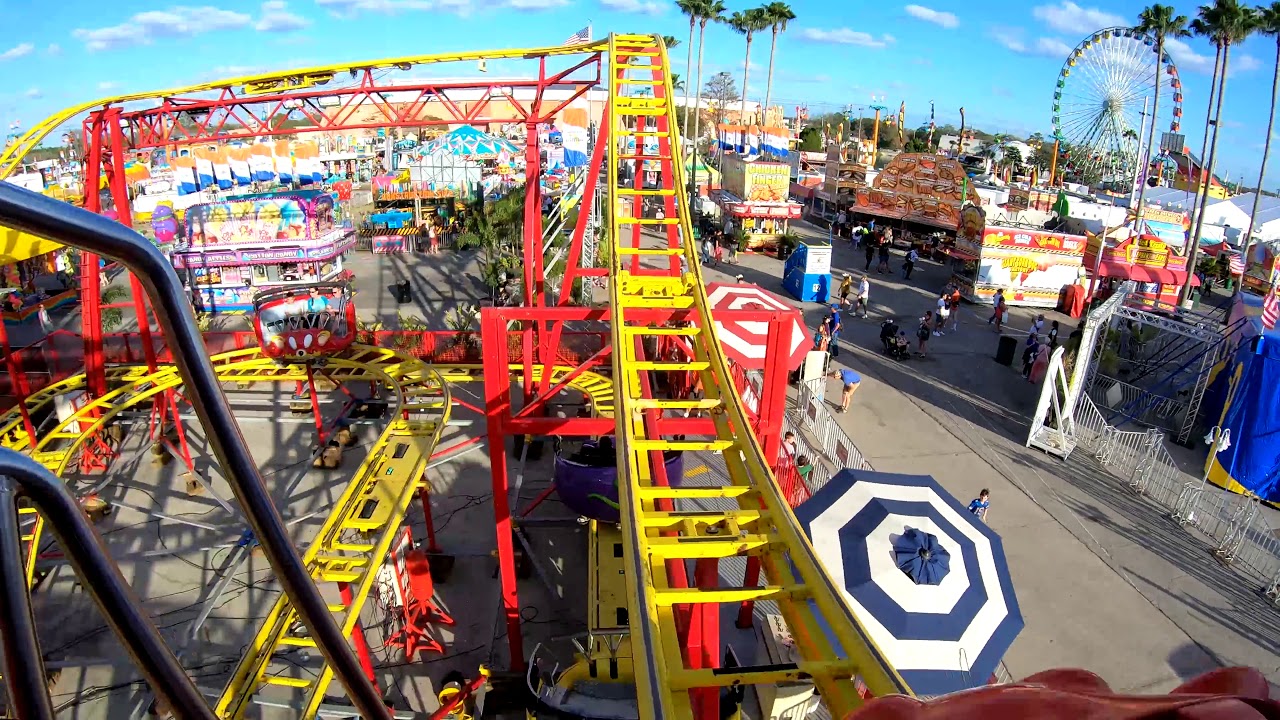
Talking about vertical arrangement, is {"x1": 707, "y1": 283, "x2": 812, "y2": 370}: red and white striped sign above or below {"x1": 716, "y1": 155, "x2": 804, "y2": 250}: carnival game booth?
below

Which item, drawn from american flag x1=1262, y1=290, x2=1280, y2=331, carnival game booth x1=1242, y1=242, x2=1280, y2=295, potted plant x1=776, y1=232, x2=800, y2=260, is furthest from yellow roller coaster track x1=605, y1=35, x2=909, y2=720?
carnival game booth x1=1242, y1=242, x2=1280, y2=295

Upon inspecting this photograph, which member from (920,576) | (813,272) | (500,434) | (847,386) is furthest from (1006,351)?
(500,434)

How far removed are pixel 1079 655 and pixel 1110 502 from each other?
461cm

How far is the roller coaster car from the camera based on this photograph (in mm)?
10773

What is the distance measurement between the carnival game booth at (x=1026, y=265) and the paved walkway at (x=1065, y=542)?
22.3ft

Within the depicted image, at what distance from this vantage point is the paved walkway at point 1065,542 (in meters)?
8.53

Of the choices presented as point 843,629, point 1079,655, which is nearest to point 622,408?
point 843,629

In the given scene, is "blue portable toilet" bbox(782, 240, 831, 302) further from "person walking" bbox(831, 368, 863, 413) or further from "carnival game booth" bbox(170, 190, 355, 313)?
"carnival game booth" bbox(170, 190, 355, 313)

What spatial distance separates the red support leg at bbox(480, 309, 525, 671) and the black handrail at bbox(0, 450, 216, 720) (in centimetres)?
628

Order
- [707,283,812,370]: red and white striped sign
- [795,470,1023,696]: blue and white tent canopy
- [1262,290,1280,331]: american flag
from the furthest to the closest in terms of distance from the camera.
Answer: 1. [1262,290,1280,331]: american flag
2. [707,283,812,370]: red and white striped sign
3. [795,470,1023,696]: blue and white tent canopy

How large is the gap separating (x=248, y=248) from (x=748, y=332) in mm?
15303

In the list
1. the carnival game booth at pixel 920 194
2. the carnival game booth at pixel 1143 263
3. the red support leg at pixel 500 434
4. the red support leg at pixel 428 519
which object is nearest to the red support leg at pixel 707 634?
the red support leg at pixel 500 434

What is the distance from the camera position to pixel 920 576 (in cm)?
666

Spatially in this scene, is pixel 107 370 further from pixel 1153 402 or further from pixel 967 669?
pixel 1153 402
